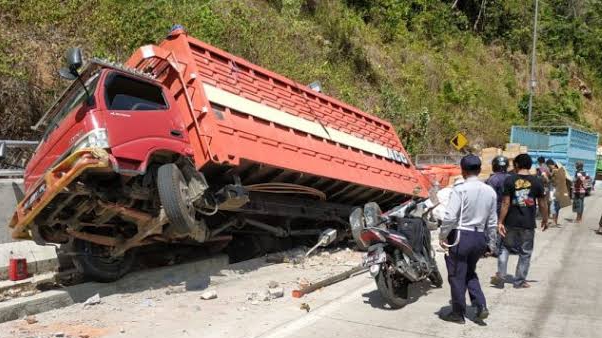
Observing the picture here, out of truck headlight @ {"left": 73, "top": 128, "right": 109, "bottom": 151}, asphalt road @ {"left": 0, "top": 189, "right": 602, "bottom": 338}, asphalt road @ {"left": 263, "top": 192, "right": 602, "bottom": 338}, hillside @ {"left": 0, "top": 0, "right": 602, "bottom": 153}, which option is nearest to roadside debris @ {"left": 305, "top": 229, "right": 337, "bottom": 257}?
asphalt road @ {"left": 0, "top": 189, "right": 602, "bottom": 338}

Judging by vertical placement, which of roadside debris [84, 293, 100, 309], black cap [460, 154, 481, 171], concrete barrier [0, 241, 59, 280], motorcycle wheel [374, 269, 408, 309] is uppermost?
concrete barrier [0, 241, 59, 280]

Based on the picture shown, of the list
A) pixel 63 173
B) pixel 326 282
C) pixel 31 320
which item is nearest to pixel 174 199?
pixel 63 173

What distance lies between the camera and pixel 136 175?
5.89 meters

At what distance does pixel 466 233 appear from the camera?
541cm

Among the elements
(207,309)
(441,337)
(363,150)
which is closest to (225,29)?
(363,150)

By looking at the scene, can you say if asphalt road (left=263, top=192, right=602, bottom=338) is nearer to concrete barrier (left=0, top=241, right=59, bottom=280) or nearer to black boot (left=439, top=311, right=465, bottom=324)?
black boot (left=439, top=311, right=465, bottom=324)

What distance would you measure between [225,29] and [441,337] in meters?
11.2

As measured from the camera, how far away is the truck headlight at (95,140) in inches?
218

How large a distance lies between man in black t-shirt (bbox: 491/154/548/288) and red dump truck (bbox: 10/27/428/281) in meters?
2.77

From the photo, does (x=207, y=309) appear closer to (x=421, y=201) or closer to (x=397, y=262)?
(x=397, y=262)

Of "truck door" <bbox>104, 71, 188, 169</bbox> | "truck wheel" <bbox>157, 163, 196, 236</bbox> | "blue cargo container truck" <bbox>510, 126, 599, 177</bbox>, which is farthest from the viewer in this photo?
"blue cargo container truck" <bbox>510, 126, 599, 177</bbox>

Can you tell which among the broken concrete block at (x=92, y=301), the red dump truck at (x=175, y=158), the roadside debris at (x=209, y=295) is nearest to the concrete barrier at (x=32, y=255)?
the red dump truck at (x=175, y=158)

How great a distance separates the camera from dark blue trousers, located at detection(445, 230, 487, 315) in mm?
5391

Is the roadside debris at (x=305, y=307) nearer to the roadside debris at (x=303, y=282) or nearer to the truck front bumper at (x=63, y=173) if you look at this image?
the roadside debris at (x=303, y=282)
